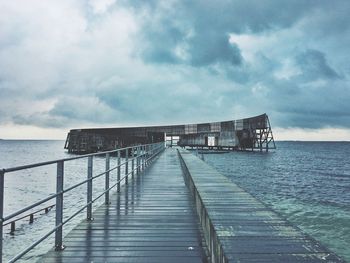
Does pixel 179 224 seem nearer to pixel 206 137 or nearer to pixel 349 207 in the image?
pixel 349 207

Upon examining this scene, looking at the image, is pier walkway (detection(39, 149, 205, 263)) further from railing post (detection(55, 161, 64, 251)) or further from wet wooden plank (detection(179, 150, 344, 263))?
wet wooden plank (detection(179, 150, 344, 263))

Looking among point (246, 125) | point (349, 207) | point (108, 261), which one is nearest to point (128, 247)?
point (108, 261)

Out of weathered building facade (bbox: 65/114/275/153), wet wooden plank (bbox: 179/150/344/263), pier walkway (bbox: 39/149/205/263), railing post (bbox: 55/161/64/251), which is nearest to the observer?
wet wooden plank (bbox: 179/150/344/263)

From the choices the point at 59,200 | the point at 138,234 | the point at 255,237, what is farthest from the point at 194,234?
the point at 59,200

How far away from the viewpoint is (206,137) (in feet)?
303

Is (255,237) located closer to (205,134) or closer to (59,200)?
(59,200)

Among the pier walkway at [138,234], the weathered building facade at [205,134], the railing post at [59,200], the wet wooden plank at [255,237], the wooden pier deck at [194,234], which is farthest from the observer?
the weathered building facade at [205,134]

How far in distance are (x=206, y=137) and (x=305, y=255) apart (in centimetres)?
8971

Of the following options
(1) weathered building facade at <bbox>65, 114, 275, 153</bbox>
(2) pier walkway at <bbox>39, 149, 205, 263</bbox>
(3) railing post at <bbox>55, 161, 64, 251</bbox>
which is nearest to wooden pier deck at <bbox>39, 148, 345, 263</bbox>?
(2) pier walkway at <bbox>39, 149, 205, 263</bbox>

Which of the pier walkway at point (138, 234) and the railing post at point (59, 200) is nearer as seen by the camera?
the pier walkway at point (138, 234)

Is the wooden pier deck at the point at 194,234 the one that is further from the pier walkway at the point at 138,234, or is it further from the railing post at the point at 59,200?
the railing post at the point at 59,200

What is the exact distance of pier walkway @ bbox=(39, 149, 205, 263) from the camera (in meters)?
4.22

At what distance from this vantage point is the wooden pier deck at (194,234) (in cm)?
314

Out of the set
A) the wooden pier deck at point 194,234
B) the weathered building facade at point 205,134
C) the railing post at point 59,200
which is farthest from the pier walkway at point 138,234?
the weathered building facade at point 205,134
